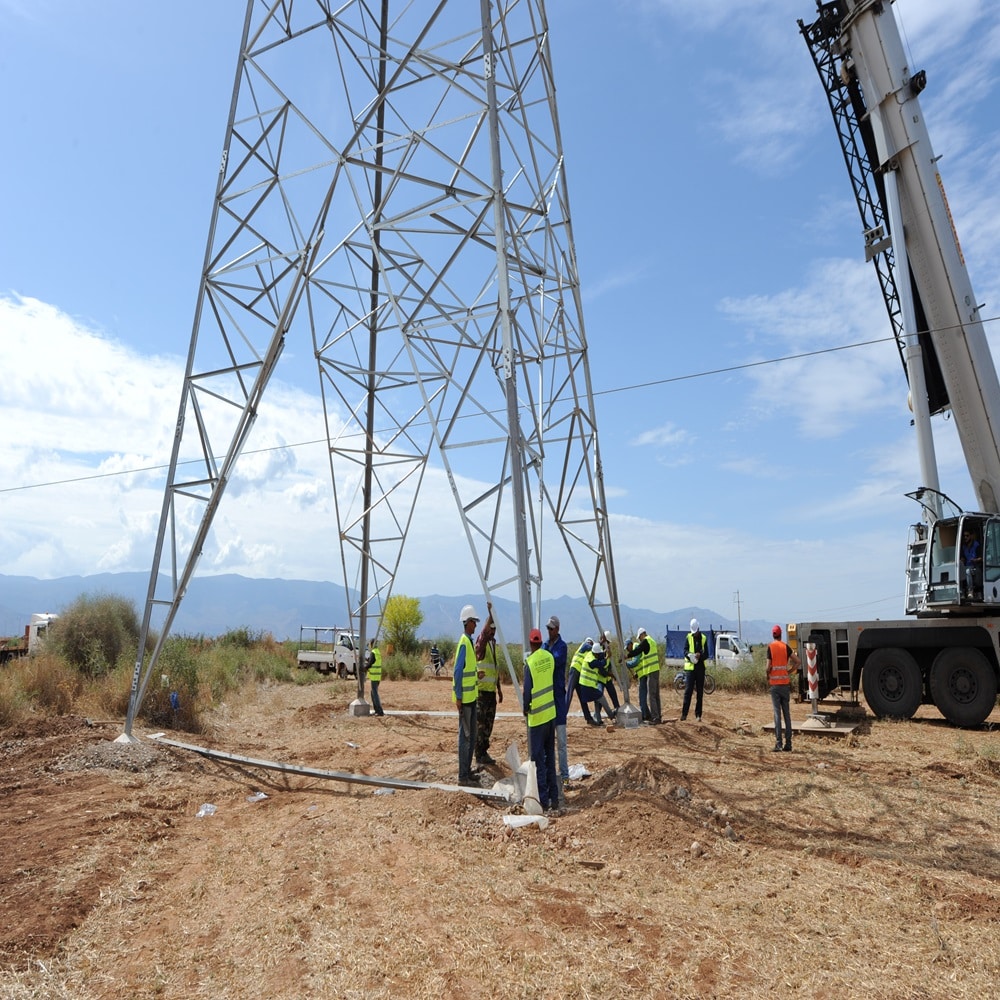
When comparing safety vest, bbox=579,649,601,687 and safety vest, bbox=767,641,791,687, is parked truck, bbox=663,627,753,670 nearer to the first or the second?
safety vest, bbox=579,649,601,687

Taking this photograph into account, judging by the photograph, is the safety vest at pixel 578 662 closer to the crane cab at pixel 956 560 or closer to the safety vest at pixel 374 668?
the safety vest at pixel 374 668

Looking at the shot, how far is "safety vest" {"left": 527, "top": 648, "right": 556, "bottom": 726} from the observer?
7.72m

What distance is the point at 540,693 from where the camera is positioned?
776 cm

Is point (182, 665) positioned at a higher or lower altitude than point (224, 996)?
higher

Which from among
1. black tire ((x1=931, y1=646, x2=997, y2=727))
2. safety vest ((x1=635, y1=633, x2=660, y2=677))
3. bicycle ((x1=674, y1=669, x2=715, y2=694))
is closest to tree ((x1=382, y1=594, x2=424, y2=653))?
bicycle ((x1=674, y1=669, x2=715, y2=694))

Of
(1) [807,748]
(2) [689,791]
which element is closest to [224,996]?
(2) [689,791]

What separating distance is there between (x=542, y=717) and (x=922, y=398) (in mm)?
10573

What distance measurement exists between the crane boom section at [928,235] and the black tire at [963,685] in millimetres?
2629

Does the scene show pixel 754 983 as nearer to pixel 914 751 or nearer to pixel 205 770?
pixel 205 770

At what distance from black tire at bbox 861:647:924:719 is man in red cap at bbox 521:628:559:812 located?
9164 mm

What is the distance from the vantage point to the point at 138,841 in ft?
23.2

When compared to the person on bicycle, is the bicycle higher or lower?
lower

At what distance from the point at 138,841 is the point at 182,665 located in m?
8.71

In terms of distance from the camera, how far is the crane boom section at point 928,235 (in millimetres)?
13914
